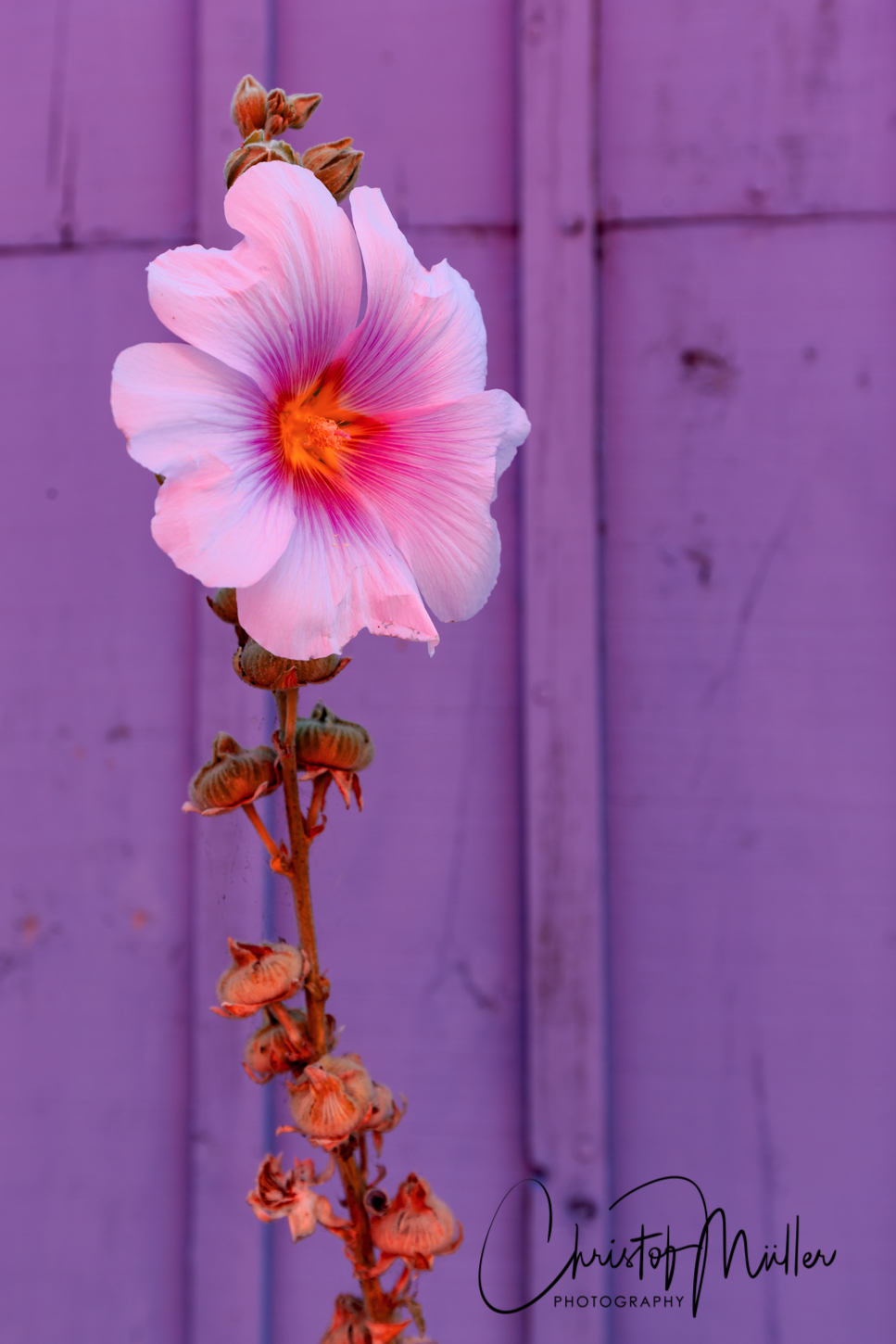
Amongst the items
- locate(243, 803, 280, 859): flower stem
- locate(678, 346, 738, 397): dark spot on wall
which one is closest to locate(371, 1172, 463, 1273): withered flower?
locate(243, 803, 280, 859): flower stem

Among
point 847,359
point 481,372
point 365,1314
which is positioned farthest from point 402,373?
point 847,359

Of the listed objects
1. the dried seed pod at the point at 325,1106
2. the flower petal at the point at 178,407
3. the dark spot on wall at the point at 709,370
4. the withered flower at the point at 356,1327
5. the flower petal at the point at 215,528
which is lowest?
the withered flower at the point at 356,1327

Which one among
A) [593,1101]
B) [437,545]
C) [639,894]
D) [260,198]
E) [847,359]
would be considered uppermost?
[847,359]

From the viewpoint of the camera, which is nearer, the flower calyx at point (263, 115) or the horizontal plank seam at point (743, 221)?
the flower calyx at point (263, 115)

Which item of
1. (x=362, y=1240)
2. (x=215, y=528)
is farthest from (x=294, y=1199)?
(x=215, y=528)

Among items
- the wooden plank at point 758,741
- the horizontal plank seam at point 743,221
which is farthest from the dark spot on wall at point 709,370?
the horizontal plank seam at point 743,221

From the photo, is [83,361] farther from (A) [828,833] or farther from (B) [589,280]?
(A) [828,833]

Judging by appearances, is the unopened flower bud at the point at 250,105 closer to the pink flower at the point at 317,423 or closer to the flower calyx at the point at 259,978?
the pink flower at the point at 317,423

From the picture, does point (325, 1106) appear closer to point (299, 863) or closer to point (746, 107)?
point (299, 863)
